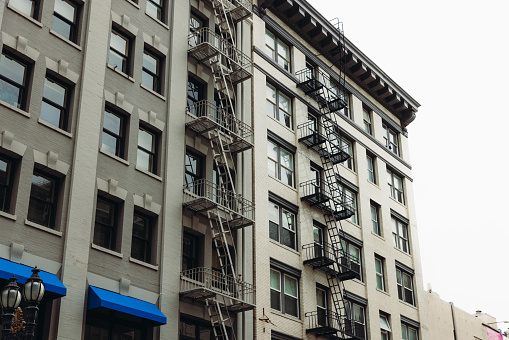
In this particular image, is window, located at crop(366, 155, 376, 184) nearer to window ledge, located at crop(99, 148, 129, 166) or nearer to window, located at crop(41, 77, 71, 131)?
window ledge, located at crop(99, 148, 129, 166)

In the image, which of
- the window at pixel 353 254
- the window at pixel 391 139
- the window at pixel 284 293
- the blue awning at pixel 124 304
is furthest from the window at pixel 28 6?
the window at pixel 391 139

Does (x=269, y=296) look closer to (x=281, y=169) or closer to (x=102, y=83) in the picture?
(x=281, y=169)

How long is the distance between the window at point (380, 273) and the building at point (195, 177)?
114 millimetres

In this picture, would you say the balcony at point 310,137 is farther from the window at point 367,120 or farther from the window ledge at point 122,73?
the window ledge at point 122,73

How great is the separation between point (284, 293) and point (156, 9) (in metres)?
14.2

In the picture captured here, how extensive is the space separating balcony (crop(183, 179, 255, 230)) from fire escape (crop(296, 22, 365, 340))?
16.9 feet

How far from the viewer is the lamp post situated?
1684 cm

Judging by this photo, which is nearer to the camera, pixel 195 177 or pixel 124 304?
pixel 124 304

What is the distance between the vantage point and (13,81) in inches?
968

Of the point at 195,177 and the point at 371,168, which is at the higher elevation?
the point at 371,168

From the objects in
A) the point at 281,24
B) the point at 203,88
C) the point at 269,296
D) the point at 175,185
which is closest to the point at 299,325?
the point at 269,296

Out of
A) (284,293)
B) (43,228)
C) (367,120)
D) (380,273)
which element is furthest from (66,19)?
(367,120)

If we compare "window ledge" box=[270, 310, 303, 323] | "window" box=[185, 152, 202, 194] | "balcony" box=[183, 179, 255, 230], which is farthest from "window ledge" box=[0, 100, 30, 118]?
"window ledge" box=[270, 310, 303, 323]

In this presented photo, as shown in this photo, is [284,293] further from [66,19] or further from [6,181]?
[66,19]
